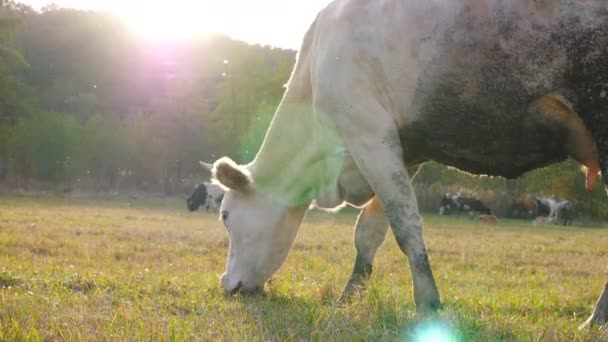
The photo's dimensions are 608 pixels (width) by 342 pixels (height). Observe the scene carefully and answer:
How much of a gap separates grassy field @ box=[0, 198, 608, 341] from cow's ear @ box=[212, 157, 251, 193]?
41.7 inches

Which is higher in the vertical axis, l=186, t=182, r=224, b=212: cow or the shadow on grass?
the shadow on grass

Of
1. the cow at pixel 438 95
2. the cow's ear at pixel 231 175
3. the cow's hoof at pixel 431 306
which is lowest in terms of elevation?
the cow's hoof at pixel 431 306

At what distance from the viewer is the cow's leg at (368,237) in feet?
20.4

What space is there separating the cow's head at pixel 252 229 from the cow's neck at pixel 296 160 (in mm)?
129

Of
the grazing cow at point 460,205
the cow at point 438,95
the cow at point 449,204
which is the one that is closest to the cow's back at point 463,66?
the cow at point 438,95

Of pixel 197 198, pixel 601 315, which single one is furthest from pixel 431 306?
pixel 197 198

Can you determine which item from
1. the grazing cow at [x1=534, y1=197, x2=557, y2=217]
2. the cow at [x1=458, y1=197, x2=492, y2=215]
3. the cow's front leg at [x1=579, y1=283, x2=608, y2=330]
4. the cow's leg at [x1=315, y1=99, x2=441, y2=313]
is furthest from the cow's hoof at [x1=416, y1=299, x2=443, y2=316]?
the grazing cow at [x1=534, y1=197, x2=557, y2=217]

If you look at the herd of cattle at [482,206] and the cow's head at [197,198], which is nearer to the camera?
the cow's head at [197,198]

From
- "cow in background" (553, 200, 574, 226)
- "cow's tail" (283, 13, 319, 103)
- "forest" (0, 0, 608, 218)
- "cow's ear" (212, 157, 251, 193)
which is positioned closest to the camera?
"cow's tail" (283, 13, 319, 103)

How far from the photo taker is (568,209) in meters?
40.1

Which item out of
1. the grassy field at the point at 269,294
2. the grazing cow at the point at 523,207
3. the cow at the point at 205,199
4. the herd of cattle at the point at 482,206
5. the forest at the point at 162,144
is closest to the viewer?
the grassy field at the point at 269,294

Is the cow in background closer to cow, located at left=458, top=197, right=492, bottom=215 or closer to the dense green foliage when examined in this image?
cow, located at left=458, top=197, right=492, bottom=215

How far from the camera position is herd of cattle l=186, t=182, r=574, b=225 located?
121 feet

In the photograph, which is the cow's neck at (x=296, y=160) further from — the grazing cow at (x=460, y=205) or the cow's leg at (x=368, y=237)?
the grazing cow at (x=460, y=205)
